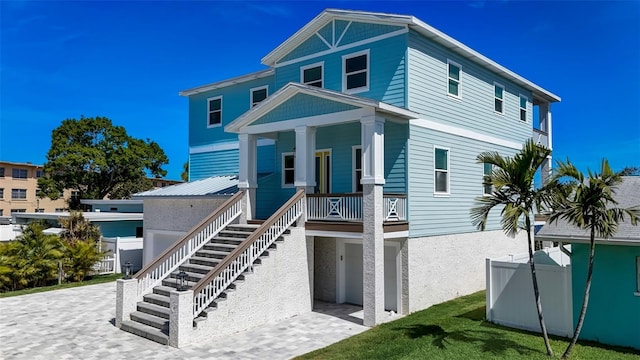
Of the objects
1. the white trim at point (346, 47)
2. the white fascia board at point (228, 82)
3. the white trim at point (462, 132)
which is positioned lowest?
the white trim at point (462, 132)

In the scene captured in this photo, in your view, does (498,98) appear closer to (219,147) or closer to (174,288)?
(219,147)

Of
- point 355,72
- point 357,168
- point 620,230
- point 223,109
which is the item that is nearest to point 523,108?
point 355,72

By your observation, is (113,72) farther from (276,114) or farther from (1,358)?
(1,358)

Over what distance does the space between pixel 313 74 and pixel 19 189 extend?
51.6m

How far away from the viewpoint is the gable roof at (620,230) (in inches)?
357

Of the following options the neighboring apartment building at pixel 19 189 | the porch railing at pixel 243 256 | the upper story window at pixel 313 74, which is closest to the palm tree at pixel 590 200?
the porch railing at pixel 243 256

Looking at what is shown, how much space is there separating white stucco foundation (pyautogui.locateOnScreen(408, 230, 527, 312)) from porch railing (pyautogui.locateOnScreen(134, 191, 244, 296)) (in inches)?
232

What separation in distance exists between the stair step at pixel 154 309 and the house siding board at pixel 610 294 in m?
9.77

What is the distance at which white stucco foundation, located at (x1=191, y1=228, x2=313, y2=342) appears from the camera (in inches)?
417

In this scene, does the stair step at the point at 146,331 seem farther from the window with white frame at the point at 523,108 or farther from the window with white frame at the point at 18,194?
the window with white frame at the point at 18,194

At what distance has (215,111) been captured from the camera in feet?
69.1

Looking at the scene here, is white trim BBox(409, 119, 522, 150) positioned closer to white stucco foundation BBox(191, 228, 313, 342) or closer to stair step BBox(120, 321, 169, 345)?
white stucco foundation BBox(191, 228, 313, 342)

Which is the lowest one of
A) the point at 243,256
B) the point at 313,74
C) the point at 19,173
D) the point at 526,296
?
the point at 526,296

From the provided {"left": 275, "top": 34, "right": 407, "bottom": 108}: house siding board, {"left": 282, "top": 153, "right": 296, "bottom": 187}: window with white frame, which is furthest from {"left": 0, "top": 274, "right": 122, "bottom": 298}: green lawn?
{"left": 275, "top": 34, "right": 407, "bottom": 108}: house siding board
